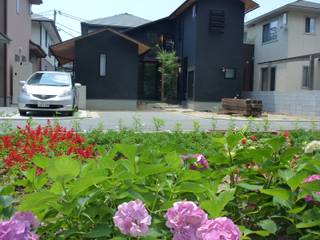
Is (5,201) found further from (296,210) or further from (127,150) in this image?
(296,210)

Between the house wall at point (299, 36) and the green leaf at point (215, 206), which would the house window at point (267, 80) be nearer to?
the house wall at point (299, 36)

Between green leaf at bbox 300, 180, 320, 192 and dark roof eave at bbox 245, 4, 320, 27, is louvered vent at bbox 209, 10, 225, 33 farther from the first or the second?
green leaf at bbox 300, 180, 320, 192

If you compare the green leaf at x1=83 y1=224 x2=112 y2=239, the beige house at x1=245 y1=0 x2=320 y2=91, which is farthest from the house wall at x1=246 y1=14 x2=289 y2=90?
the green leaf at x1=83 y1=224 x2=112 y2=239

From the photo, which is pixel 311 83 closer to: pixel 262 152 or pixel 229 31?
pixel 229 31

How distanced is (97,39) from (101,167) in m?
22.5

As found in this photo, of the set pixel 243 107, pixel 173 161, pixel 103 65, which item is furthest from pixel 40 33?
pixel 173 161

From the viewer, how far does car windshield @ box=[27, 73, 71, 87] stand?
56.5 ft

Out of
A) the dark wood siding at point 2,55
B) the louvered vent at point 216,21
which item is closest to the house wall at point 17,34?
the dark wood siding at point 2,55

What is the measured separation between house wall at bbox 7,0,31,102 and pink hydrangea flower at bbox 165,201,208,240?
23.0 m

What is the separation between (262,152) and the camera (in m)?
2.29

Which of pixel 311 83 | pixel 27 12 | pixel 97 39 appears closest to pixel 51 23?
pixel 27 12

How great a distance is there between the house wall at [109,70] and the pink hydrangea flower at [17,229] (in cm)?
2254

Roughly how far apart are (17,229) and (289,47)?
26.4m

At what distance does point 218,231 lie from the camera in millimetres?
1478
